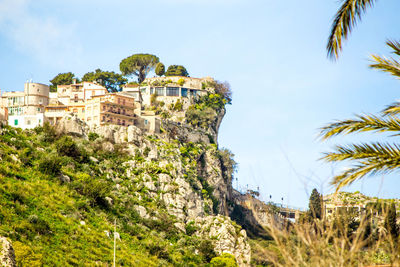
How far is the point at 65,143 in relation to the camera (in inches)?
2945

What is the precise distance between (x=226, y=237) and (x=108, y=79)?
68.8 meters

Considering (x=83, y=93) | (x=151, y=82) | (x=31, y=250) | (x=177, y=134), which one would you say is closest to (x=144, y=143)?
(x=177, y=134)

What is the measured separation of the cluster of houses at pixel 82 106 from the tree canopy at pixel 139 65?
77.4 feet

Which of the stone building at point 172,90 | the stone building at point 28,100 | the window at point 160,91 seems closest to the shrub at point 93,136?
the stone building at point 28,100

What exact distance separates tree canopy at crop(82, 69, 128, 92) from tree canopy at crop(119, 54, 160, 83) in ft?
16.4

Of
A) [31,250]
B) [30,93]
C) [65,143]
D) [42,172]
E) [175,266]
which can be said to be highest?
[30,93]

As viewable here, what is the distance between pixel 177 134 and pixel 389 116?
289 feet

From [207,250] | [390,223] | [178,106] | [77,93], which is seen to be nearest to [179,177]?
[207,250]

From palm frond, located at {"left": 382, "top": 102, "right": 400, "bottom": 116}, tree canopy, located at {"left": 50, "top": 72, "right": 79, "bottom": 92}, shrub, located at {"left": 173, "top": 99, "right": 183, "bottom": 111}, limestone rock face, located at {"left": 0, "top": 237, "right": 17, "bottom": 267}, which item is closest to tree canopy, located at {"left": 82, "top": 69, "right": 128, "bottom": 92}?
tree canopy, located at {"left": 50, "top": 72, "right": 79, "bottom": 92}

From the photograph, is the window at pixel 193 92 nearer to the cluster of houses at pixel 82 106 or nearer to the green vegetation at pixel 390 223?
the cluster of houses at pixel 82 106

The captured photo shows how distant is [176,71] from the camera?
13188 cm

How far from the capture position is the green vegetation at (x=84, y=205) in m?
46.7

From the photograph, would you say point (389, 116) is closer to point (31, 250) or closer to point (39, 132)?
point (31, 250)

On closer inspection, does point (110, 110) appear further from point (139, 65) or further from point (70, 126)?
point (139, 65)
